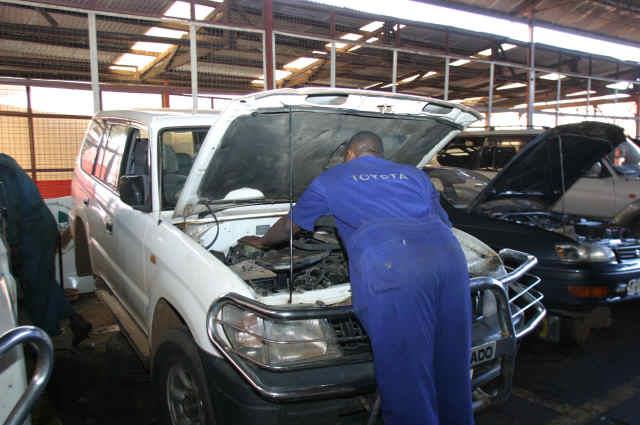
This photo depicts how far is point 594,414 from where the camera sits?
303 centimetres

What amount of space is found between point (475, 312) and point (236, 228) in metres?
1.67

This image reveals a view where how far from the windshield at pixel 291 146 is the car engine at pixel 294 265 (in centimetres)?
41

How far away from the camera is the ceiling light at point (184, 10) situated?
6.88 m

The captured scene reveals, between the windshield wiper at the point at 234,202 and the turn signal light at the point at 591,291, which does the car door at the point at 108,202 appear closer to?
the windshield wiper at the point at 234,202

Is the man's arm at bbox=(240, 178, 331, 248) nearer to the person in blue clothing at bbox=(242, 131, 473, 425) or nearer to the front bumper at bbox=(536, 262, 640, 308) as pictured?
the person in blue clothing at bbox=(242, 131, 473, 425)

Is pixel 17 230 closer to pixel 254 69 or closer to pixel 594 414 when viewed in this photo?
pixel 594 414

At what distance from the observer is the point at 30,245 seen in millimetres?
3465

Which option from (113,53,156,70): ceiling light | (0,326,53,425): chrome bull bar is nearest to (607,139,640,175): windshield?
(0,326,53,425): chrome bull bar

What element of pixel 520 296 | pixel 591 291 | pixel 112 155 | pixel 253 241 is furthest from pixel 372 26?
pixel 520 296

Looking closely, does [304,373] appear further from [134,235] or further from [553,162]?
[553,162]

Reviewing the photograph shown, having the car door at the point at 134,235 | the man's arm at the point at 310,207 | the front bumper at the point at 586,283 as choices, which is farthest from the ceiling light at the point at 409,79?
the man's arm at the point at 310,207

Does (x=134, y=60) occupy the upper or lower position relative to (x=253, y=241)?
upper

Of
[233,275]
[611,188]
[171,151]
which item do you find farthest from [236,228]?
[611,188]

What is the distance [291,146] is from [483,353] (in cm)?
146
